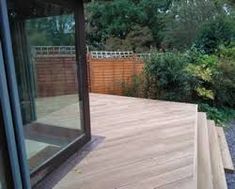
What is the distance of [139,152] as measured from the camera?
3.05 meters

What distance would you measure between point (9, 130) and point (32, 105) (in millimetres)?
540

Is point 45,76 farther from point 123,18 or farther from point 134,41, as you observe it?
point 123,18

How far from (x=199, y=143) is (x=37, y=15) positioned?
253 cm

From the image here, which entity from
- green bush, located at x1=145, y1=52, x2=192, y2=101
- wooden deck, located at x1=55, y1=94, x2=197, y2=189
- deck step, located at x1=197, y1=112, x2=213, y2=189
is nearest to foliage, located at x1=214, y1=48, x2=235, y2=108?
green bush, located at x1=145, y1=52, x2=192, y2=101

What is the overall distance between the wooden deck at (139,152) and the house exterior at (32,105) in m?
0.27

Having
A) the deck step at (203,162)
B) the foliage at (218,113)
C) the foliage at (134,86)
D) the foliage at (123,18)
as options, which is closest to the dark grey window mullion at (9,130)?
the deck step at (203,162)

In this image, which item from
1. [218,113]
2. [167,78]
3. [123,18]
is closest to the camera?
[167,78]

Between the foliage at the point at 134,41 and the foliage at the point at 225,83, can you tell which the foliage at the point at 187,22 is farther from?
the foliage at the point at 225,83

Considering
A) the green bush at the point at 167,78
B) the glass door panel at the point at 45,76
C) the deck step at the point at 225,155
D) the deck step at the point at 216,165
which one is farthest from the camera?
the green bush at the point at 167,78

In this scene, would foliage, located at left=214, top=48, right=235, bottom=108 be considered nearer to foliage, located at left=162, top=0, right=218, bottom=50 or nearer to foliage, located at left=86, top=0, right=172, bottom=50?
foliage, located at left=162, top=0, right=218, bottom=50

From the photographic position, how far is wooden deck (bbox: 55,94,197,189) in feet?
8.00

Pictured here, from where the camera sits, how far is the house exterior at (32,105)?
1.72m

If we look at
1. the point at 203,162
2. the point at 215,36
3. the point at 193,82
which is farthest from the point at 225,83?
the point at 203,162

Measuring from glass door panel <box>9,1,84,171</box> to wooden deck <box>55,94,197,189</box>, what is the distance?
1.15 ft
